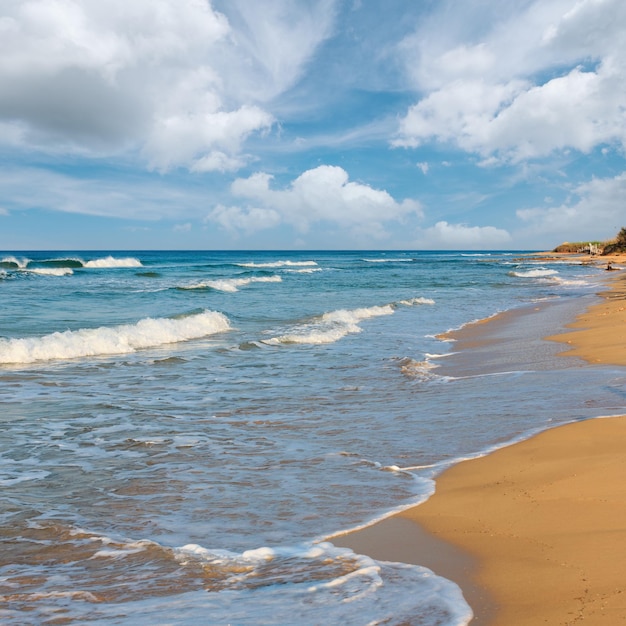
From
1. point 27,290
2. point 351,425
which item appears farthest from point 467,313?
point 27,290

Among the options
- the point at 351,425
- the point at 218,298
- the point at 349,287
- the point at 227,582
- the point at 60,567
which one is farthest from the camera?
the point at 349,287

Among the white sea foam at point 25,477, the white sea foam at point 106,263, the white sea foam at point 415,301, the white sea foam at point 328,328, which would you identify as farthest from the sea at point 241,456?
the white sea foam at point 106,263

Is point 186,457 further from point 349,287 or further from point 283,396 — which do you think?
point 349,287

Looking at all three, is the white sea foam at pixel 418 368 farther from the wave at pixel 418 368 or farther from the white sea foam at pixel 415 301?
the white sea foam at pixel 415 301

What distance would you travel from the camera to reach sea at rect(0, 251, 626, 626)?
3.32 meters

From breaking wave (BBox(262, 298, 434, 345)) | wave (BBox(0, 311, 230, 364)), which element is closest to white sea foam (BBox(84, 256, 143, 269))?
breaking wave (BBox(262, 298, 434, 345))

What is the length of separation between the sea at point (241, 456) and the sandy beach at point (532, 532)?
178 mm

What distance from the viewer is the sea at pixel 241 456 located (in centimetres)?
332

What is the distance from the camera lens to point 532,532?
3.86 m

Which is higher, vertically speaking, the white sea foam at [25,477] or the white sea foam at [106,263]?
the white sea foam at [106,263]

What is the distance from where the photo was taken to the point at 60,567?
3.76m

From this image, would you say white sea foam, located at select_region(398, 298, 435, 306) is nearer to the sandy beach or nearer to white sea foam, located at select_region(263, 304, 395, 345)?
white sea foam, located at select_region(263, 304, 395, 345)

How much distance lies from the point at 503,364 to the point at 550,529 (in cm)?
766

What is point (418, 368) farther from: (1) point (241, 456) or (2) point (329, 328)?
(2) point (329, 328)
